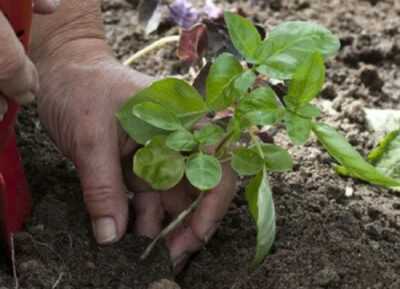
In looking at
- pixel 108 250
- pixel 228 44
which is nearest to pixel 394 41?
pixel 228 44

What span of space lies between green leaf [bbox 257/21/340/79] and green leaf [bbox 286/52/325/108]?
0.6 inches

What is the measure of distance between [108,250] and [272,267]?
0.85ft

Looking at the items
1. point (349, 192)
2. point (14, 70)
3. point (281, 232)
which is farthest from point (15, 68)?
point (349, 192)

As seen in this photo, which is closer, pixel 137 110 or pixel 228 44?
pixel 137 110

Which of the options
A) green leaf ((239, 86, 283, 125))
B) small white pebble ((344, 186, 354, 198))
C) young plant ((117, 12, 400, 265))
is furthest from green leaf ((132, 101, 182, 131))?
small white pebble ((344, 186, 354, 198))

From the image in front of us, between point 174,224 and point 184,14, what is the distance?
66cm

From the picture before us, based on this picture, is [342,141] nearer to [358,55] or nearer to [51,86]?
[51,86]

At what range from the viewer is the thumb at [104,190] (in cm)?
138

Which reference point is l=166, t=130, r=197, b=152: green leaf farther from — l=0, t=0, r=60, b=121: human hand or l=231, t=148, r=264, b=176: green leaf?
l=0, t=0, r=60, b=121: human hand

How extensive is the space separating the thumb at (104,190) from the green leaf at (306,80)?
1.05ft

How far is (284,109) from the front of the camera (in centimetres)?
123

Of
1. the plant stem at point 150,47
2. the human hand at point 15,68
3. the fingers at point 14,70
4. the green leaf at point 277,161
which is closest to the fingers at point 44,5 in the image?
the human hand at point 15,68

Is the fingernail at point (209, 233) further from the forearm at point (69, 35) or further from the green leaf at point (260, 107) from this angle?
the forearm at point (69, 35)

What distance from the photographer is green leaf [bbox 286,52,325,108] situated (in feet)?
3.91
